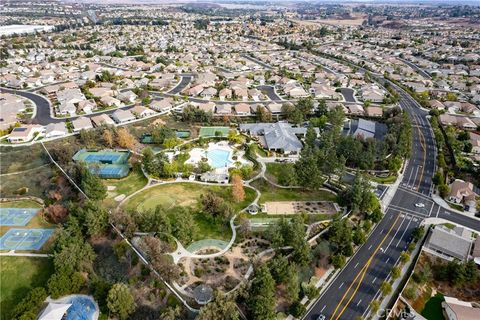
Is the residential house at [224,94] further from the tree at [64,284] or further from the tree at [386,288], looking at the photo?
the tree at [386,288]

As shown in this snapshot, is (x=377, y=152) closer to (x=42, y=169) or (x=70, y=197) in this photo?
(x=70, y=197)

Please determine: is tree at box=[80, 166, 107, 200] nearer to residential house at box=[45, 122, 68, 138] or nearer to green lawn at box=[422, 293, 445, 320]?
residential house at box=[45, 122, 68, 138]

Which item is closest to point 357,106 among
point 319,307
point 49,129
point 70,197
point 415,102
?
point 415,102

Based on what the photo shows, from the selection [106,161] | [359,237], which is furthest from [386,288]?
[106,161]

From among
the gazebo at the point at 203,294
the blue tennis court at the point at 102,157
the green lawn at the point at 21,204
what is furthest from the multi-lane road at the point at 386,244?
the blue tennis court at the point at 102,157

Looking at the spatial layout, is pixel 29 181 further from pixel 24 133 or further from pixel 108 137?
pixel 24 133

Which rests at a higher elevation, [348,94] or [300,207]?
[300,207]
